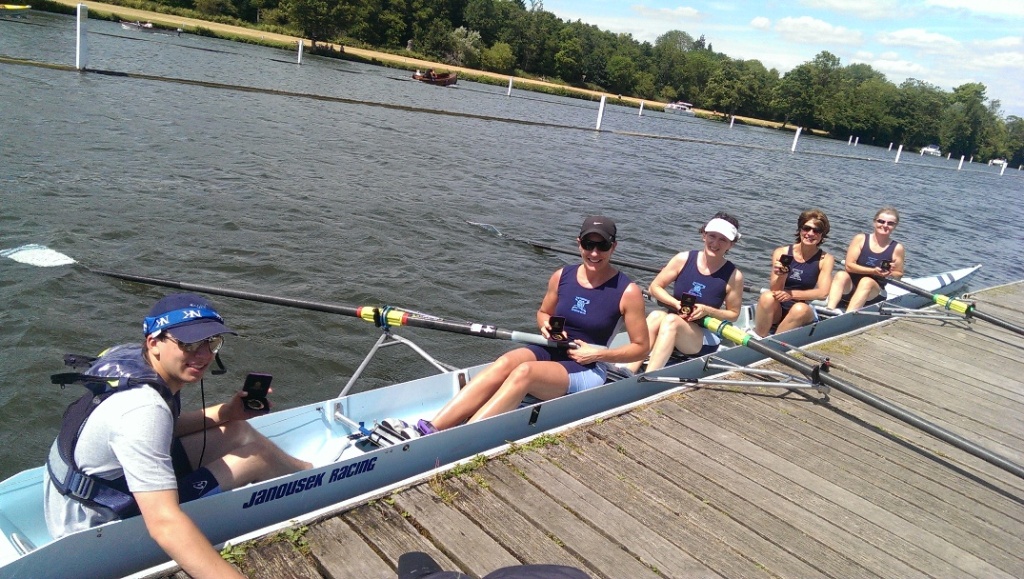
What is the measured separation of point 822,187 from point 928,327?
2595 centimetres

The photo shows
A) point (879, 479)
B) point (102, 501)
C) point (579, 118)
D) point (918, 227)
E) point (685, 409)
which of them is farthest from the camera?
point (579, 118)

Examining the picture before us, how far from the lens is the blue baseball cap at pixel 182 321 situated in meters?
3.08

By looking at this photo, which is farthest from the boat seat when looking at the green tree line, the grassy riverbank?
the green tree line

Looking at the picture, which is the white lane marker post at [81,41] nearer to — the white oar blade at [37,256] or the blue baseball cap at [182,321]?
the white oar blade at [37,256]

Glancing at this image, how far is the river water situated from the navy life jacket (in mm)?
3641

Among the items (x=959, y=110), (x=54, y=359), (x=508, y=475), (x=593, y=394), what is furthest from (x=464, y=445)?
(x=959, y=110)

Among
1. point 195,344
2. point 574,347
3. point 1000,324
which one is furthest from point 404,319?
point 1000,324

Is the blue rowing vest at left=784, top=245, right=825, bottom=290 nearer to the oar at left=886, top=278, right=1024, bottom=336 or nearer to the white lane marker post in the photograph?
the oar at left=886, top=278, right=1024, bottom=336

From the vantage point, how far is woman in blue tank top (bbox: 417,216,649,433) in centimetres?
529

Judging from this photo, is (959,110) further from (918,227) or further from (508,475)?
(508,475)

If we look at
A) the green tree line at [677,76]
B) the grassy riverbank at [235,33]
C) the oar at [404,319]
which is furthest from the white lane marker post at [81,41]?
the green tree line at [677,76]

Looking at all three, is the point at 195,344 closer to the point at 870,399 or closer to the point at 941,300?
the point at 870,399

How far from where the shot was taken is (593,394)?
608cm

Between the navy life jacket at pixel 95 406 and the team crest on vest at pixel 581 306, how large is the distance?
3197 millimetres
